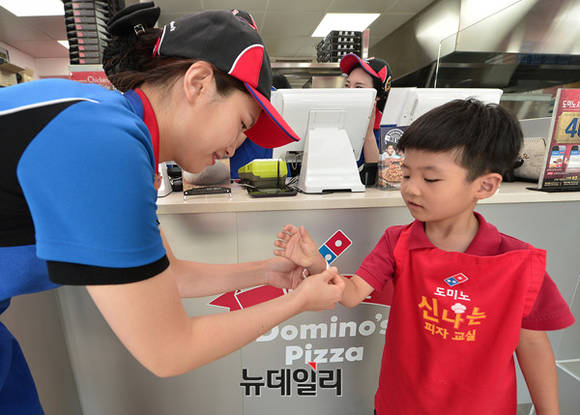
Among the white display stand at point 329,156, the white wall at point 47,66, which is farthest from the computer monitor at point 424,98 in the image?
the white wall at point 47,66

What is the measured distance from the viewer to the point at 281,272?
1049 mm

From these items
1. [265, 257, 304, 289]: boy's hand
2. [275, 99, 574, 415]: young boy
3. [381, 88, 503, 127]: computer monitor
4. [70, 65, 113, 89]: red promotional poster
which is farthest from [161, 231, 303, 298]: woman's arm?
[70, 65, 113, 89]: red promotional poster

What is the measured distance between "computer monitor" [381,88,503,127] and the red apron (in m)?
0.81

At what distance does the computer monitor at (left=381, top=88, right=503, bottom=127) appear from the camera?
4.75ft

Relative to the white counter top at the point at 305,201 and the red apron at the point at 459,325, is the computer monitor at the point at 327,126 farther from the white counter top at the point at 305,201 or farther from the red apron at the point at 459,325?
the red apron at the point at 459,325

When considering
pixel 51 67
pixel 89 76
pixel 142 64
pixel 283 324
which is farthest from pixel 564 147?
pixel 51 67

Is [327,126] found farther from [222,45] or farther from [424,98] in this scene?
[222,45]

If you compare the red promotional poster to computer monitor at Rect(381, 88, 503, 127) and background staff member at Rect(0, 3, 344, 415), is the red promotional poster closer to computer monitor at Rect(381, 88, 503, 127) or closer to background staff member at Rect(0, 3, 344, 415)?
background staff member at Rect(0, 3, 344, 415)

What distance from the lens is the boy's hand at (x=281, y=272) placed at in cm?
104

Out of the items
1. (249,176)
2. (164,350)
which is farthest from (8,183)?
(249,176)

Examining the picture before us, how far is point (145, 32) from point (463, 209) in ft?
2.88

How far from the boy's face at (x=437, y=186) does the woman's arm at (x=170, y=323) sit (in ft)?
A: 1.28

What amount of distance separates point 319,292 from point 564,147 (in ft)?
4.49

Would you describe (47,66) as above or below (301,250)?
above
